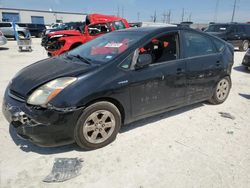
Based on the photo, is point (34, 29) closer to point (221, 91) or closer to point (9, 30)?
point (9, 30)

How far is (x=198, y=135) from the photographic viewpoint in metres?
3.39

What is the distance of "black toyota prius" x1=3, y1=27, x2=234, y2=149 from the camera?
102 inches

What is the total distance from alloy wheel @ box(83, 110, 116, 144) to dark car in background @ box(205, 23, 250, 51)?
485 inches

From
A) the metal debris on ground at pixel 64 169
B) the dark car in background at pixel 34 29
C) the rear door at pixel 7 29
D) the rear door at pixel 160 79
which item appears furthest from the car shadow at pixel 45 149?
the dark car in background at pixel 34 29

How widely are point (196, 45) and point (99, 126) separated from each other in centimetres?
237

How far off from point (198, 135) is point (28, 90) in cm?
256

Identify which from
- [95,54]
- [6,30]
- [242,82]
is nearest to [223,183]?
[95,54]

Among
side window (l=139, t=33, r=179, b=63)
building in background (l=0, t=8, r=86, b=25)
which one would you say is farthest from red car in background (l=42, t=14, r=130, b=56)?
building in background (l=0, t=8, r=86, b=25)

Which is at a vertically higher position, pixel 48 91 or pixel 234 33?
pixel 48 91

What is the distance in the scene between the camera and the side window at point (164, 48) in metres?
3.50

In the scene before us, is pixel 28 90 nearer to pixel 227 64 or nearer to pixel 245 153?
pixel 245 153

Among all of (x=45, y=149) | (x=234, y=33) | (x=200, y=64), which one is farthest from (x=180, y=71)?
(x=234, y=33)

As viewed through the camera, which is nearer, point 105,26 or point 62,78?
point 62,78

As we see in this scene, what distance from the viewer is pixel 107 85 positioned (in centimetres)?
281
